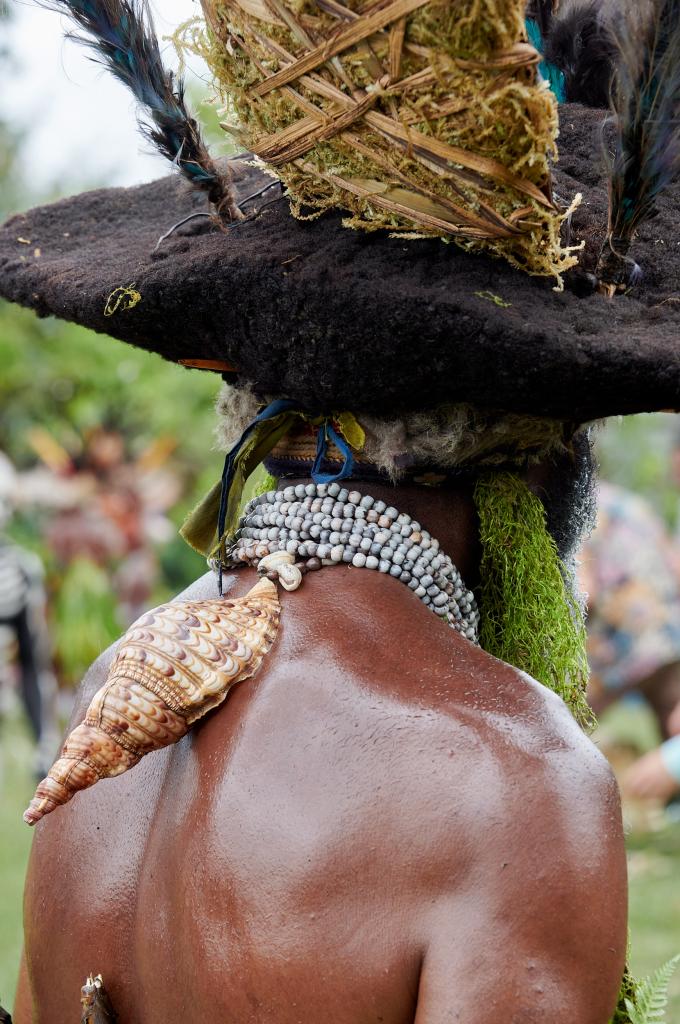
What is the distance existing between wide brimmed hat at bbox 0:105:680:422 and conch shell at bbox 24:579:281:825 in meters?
0.38

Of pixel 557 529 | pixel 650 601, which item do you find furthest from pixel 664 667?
pixel 557 529

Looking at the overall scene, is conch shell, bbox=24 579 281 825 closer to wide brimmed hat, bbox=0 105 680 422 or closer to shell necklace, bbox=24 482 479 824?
shell necklace, bbox=24 482 479 824

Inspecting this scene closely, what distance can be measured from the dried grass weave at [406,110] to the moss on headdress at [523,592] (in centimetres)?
47

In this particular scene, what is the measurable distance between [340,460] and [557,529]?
0.48 metres

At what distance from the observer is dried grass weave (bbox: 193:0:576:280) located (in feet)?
4.49

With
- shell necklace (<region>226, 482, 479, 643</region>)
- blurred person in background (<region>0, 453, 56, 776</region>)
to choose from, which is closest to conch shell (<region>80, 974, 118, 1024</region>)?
shell necklace (<region>226, 482, 479, 643</region>)

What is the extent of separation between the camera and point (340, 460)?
1.81 metres

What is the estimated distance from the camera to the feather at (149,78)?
1.68 metres

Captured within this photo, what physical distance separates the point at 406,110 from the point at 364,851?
958 millimetres

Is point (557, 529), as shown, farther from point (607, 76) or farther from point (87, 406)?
point (87, 406)

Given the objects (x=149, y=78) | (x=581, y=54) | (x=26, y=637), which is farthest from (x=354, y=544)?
(x=26, y=637)

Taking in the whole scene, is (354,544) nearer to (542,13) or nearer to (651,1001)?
(651,1001)

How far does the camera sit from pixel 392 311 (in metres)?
1.51

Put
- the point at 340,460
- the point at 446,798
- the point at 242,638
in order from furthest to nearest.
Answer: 1. the point at 340,460
2. the point at 242,638
3. the point at 446,798
